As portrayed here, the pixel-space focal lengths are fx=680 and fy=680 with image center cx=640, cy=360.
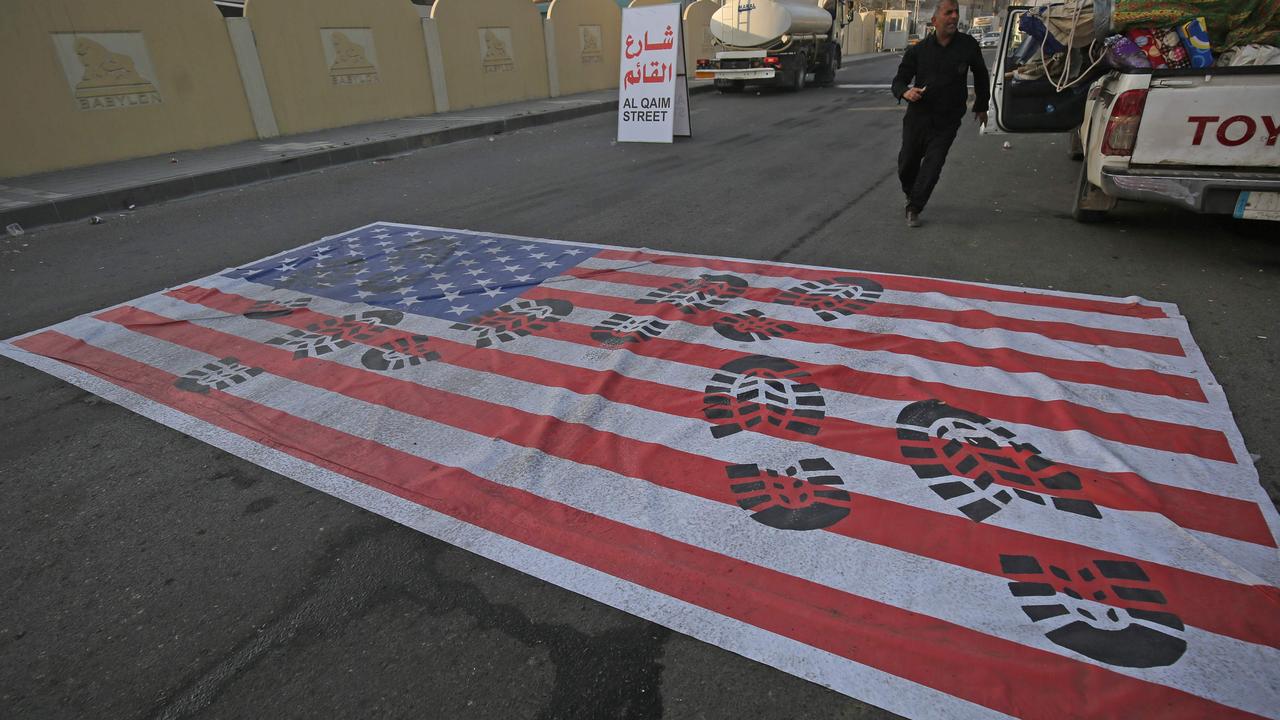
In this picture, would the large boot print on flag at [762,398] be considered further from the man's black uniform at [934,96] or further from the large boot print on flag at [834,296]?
the man's black uniform at [934,96]

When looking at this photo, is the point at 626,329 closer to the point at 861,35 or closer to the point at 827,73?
the point at 827,73

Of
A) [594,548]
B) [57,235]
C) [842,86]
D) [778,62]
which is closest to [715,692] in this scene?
[594,548]

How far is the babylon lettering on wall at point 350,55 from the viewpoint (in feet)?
41.7

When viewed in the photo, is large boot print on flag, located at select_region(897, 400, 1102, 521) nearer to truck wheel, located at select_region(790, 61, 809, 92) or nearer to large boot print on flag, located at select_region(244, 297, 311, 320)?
large boot print on flag, located at select_region(244, 297, 311, 320)

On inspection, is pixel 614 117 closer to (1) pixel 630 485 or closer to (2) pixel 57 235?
(2) pixel 57 235

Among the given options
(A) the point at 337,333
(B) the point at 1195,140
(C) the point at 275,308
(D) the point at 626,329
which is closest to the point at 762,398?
(D) the point at 626,329

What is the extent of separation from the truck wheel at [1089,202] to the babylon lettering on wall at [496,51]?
13.8m

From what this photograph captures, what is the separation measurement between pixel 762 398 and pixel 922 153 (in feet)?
12.1

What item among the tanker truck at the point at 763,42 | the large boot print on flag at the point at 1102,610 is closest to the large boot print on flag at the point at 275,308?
the large boot print on flag at the point at 1102,610

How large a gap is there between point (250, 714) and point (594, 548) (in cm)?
107

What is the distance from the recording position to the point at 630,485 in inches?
104

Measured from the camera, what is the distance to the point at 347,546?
7.94 feet

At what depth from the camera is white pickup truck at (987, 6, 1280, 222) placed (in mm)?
4090

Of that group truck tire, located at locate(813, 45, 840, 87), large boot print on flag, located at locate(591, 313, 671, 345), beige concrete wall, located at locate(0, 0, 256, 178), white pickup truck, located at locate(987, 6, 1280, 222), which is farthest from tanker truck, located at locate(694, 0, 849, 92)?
large boot print on flag, located at locate(591, 313, 671, 345)
